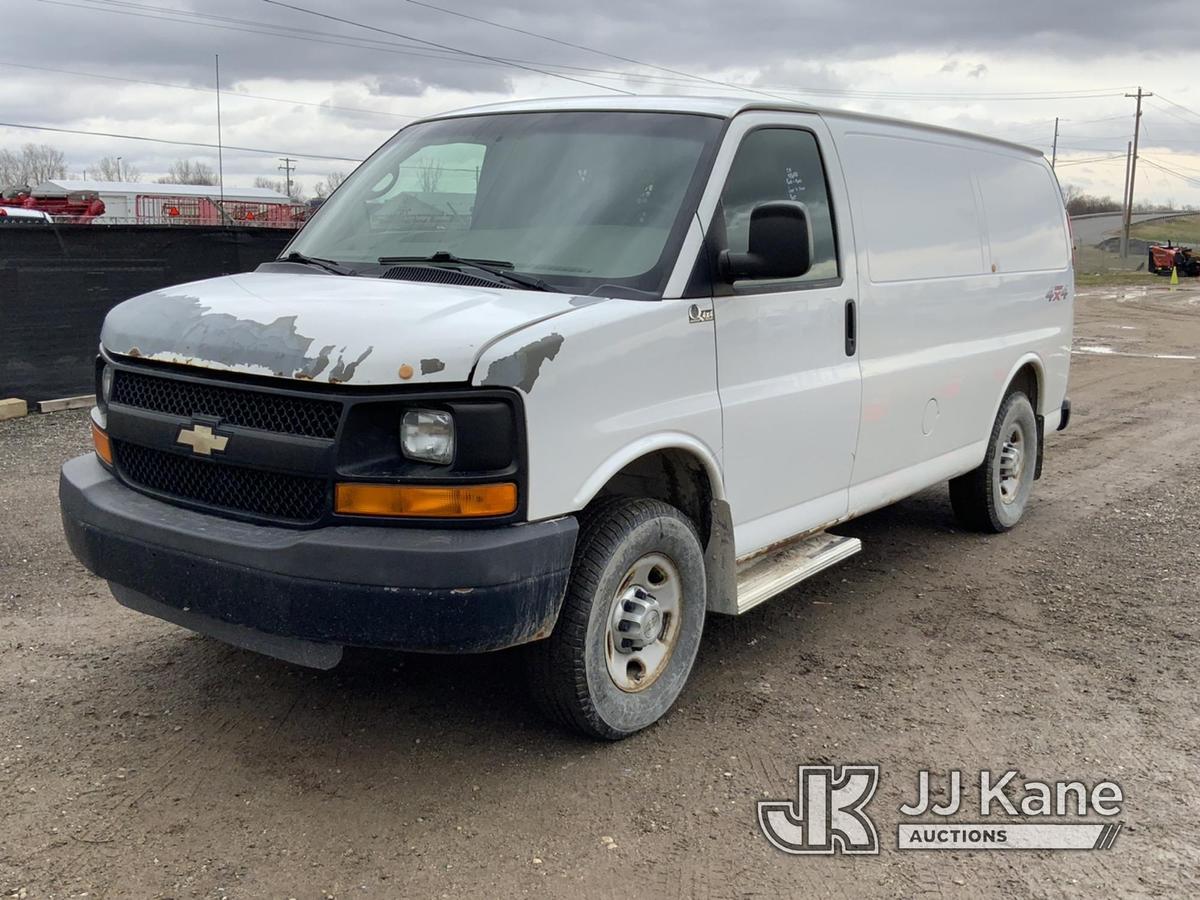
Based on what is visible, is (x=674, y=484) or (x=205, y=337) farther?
(x=674, y=484)

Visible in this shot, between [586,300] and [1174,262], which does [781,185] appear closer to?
[586,300]

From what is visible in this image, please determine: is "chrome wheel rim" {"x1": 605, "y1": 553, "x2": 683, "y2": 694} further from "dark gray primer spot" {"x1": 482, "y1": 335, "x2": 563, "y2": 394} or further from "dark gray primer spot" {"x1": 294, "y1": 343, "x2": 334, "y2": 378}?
"dark gray primer spot" {"x1": 294, "y1": 343, "x2": 334, "y2": 378}

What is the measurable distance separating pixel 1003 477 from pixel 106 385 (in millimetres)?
5136

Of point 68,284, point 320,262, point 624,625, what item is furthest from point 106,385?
point 68,284

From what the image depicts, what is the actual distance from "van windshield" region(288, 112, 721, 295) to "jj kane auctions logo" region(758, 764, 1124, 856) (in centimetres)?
175

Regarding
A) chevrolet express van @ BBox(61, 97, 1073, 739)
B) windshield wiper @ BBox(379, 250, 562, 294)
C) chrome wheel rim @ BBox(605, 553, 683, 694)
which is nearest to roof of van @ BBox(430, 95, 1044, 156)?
chevrolet express van @ BBox(61, 97, 1073, 739)

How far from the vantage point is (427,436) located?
3398mm

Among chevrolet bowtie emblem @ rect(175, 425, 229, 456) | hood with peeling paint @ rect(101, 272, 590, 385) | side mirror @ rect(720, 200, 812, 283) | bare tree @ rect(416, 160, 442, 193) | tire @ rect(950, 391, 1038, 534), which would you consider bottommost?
tire @ rect(950, 391, 1038, 534)

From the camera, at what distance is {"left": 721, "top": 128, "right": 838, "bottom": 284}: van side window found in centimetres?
437

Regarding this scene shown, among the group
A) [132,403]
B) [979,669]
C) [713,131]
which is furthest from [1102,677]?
[132,403]

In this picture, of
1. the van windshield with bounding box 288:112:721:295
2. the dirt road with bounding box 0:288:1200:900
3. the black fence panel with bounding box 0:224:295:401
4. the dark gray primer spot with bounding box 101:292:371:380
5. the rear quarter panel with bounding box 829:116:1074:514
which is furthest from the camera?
the black fence panel with bounding box 0:224:295:401

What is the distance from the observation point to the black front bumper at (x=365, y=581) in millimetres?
3328

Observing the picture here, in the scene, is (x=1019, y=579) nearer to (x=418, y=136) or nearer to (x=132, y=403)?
(x=418, y=136)

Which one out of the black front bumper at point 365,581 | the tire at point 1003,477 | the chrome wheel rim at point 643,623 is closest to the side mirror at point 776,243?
the chrome wheel rim at point 643,623
